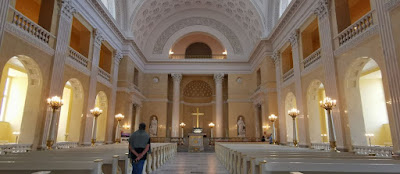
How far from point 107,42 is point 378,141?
18534 mm

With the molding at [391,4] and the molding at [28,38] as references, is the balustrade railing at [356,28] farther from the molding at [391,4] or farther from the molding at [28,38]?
the molding at [28,38]

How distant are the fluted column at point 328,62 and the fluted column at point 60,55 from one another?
11.9 meters

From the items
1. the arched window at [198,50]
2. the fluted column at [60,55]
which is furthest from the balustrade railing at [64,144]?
the arched window at [198,50]

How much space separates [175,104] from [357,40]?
1681 cm

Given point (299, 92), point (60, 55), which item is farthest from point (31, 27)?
point (299, 92)

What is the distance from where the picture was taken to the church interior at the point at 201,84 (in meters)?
7.14

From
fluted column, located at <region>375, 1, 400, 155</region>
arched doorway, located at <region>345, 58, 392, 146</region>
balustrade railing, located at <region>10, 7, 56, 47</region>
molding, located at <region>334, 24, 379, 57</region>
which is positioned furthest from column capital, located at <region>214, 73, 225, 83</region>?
fluted column, located at <region>375, 1, 400, 155</region>

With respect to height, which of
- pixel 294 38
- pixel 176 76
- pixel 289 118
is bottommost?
pixel 289 118

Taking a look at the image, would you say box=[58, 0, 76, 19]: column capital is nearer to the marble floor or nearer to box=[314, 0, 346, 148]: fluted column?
the marble floor

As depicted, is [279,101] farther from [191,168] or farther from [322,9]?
[191,168]

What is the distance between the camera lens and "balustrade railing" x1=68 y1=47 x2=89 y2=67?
39.6ft

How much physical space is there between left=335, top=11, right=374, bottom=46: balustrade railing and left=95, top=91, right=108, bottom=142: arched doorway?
13.8 metres

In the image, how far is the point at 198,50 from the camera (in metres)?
27.6

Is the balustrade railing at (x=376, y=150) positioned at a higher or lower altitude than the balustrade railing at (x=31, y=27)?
lower
